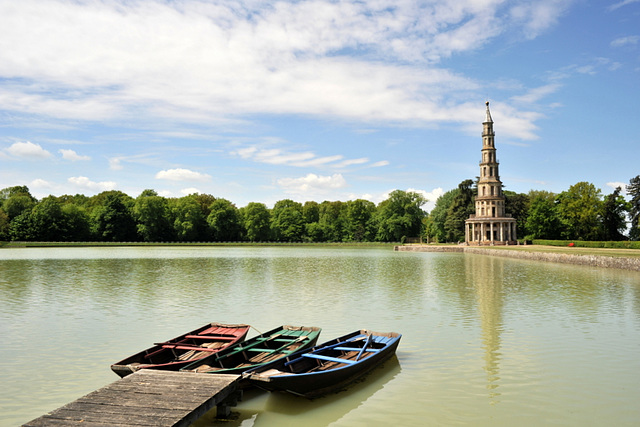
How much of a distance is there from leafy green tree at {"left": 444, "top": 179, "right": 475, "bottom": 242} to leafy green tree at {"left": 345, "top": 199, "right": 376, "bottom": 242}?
27.5m

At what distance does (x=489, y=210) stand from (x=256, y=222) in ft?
182

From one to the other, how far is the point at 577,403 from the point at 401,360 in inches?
166

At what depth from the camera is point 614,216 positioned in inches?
3036

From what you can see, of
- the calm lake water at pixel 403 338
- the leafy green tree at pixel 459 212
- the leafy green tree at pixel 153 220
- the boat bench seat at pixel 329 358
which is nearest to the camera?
the calm lake water at pixel 403 338

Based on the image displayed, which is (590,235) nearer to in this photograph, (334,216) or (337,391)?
(334,216)

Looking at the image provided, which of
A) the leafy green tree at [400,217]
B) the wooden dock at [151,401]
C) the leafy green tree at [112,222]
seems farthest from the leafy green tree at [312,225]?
the wooden dock at [151,401]

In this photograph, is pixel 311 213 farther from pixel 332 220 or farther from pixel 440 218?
pixel 440 218

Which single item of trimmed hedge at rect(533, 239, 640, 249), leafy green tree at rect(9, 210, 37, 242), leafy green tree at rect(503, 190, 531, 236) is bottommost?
trimmed hedge at rect(533, 239, 640, 249)

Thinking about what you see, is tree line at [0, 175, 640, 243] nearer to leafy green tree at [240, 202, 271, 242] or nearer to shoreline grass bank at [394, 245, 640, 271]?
leafy green tree at [240, 202, 271, 242]

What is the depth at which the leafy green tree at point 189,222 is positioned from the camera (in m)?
112

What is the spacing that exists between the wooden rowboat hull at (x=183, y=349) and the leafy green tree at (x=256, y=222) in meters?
104

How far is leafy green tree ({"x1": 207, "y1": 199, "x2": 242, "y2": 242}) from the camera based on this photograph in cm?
11531

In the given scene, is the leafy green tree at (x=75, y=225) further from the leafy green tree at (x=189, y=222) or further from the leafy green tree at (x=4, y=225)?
the leafy green tree at (x=189, y=222)

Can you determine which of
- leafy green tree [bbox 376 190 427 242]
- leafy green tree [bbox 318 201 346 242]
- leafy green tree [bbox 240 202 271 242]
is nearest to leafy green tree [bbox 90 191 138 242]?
leafy green tree [bbox 240 202 271 242]
